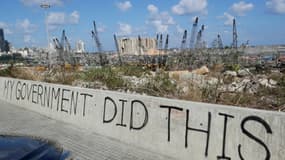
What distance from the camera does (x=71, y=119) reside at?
9219mm

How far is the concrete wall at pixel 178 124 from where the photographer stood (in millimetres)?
4875

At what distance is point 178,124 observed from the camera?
612cm

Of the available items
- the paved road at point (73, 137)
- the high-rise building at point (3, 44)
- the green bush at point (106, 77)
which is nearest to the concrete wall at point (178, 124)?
the paved road at point (73, 137)

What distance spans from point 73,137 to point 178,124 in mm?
2932

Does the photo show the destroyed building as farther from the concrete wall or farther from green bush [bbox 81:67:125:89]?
the concrete wall

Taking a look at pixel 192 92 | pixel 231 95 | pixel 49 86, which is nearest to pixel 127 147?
pixel 192 92

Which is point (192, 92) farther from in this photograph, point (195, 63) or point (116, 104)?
point (195, 63)

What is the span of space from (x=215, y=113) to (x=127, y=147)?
2.28 m

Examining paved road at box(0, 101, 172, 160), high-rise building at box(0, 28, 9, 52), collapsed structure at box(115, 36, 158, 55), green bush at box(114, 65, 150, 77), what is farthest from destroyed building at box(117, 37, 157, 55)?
high-rise building at box(0, 28, 9, 52)

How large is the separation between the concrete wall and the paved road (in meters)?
0.21

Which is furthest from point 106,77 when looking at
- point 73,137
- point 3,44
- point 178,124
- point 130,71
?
point 3,44

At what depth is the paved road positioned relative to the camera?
21.2 ft

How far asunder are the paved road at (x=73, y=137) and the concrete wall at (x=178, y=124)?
21cm

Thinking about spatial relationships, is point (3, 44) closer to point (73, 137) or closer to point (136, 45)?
point (136, 45)
